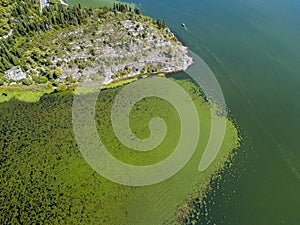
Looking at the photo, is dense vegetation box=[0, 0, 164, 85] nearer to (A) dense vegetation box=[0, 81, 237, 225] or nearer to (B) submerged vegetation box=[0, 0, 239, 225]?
(B) submerged vegetation box=[0, 0, 239, 225]

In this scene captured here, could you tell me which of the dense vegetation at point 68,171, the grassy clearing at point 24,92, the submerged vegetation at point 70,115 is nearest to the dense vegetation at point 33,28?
the submerged vegetation at point 70,115

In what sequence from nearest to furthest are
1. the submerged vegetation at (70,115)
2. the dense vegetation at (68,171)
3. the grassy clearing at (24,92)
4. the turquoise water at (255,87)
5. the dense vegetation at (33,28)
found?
the dense vegetation at (68,171) → the submerged vegetation at (70,115) → the turquoise water at (255,87) → the grassy clearing at (24,92) → the dense vegetation at (33,28)

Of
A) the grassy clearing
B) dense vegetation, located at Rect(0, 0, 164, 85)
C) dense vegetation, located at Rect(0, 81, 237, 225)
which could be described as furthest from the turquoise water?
the grassy clearing

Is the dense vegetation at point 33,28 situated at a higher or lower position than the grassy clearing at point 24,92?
higher

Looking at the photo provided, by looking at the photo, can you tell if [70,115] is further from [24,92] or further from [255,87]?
[255,87]

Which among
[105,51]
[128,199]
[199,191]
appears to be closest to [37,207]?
[128,199]

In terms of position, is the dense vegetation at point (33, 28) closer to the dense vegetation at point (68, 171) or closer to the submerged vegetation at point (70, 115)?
the submerged vegetation at point (70, 115)

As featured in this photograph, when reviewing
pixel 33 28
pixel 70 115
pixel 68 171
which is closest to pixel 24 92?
pixel 70 115
